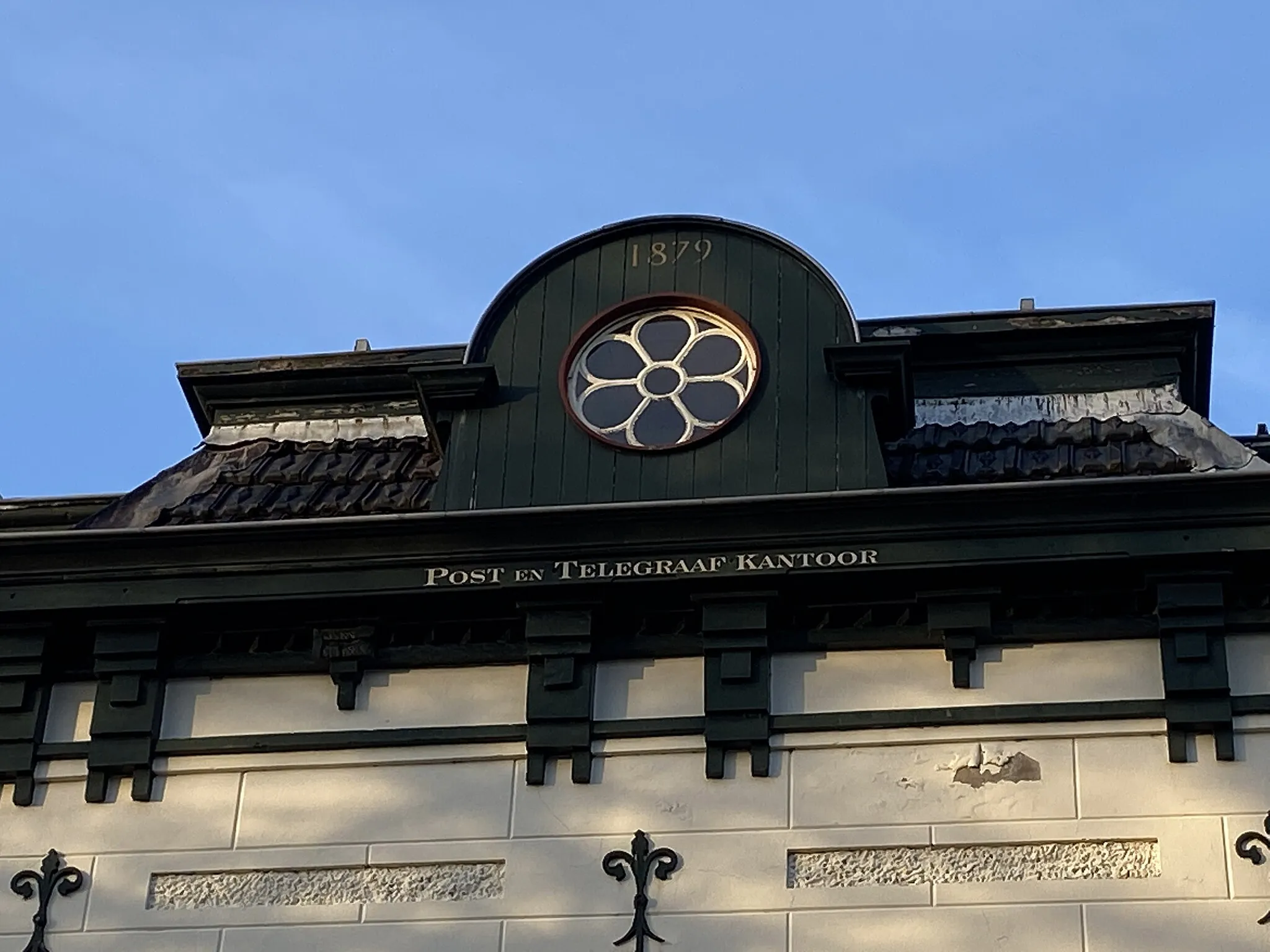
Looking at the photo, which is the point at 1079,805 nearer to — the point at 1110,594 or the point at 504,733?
the point at 1110,594

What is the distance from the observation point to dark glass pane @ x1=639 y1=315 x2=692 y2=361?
14891 millimetres

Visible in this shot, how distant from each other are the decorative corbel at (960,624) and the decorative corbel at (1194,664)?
1.04 meters

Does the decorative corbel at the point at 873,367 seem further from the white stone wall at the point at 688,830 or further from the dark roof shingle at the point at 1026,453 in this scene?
the white stone wall at the point at 688,830

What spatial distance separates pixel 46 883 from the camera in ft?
44.0

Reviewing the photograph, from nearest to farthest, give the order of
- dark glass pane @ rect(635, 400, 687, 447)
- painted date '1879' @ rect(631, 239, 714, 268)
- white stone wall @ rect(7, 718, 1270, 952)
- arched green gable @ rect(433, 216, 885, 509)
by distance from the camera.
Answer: white stone wall @ rect(7, 718, 1270, 952)
arched green gable @ rect(433, 216, 885, 509)
dark glass pane @ rect(635, 400, 687, 447)
painted date '1879' @ rect(631, 239, 714, 268)

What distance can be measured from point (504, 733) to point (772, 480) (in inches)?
93.0

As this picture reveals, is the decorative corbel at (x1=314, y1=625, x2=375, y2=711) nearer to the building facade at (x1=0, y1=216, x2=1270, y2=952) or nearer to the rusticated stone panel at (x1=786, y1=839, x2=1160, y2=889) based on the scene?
the building facade at (x1=0, y1=216, x2=1270, y2=952)

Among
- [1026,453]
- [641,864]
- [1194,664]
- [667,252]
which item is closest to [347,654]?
[641,864]

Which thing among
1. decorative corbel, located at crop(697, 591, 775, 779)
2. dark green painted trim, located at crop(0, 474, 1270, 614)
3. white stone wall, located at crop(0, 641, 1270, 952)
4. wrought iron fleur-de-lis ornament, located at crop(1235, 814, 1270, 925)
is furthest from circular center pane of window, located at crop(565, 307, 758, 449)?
wrought iron fleur-de-lis ornament, located at crop(1235, 814, 1270, 925)

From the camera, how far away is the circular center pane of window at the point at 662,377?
47.6 ft

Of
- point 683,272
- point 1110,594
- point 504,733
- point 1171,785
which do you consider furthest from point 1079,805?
point 683,272

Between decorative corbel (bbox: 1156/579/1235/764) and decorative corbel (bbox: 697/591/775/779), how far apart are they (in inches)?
93.0

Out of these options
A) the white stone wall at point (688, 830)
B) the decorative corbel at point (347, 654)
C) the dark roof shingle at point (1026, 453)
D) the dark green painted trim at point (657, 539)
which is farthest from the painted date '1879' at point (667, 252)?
the decorative corbel at point (347, 654)

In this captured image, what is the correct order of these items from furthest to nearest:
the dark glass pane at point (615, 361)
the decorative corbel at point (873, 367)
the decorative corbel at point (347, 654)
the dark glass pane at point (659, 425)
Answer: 1. the dark glass pane at point (615, 361)
2. the dark glass pane at point (659, 425)
3. the decorative corbel at point (873, 367)
4. the decorative corbel at point (347, 654)
